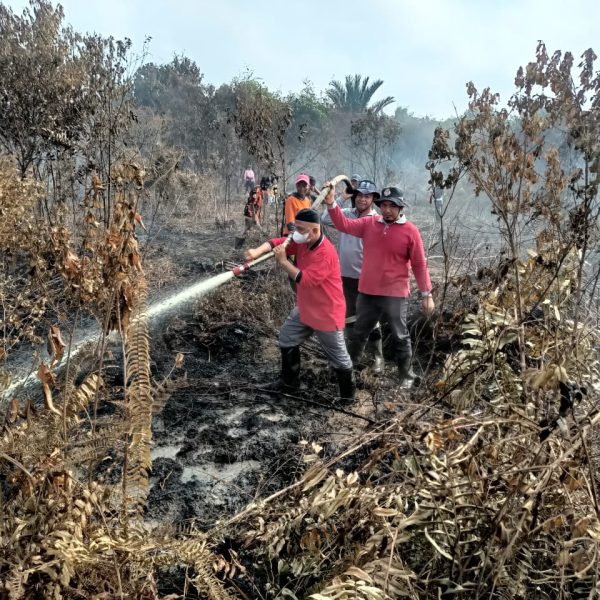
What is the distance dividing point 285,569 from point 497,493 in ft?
2.93

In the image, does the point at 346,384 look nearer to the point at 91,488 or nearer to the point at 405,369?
the point at 405,369

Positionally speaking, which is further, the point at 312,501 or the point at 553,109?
the point at 553,109

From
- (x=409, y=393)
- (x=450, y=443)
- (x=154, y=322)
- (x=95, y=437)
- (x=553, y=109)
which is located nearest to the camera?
(x=95, y=437)

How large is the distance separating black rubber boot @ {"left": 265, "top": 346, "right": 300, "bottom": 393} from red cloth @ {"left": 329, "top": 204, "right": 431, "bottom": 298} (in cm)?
87

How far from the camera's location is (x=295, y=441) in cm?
347

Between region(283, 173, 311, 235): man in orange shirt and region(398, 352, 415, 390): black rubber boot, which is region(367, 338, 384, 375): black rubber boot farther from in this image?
region(283, 173, 311, 235): man in orange shirt

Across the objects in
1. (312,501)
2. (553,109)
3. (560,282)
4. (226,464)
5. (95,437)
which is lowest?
(226,464)

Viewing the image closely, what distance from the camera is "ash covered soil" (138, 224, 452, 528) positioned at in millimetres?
2926

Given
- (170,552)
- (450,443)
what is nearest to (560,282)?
(450,443)

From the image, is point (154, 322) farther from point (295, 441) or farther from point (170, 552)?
point (170, 552)

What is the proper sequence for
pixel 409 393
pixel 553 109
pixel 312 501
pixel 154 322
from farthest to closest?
pixel 154 322
pixel 409 393
pixel 553 109
pixel 312 501

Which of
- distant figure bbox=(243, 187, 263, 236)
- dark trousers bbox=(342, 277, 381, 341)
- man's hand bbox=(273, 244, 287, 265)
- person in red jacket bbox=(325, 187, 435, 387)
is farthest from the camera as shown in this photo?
distant figure bbox=(243, 187, 263, 236)

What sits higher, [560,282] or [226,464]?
[560,282]

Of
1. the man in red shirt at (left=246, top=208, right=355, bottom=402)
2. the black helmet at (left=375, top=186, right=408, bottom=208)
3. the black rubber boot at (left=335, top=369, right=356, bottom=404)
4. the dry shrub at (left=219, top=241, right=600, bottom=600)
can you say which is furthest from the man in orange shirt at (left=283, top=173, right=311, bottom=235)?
the dry shrub at (left=219, top=241, right=600, bottom=600)
